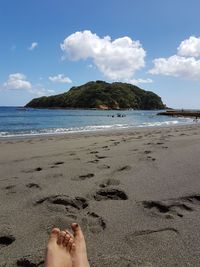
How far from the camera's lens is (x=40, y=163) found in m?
5.23

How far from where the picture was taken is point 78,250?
2.15 meters

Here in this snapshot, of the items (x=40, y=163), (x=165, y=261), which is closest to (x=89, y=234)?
(x=165, y=261)

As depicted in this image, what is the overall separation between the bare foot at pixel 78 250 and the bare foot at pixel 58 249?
0.16 ft

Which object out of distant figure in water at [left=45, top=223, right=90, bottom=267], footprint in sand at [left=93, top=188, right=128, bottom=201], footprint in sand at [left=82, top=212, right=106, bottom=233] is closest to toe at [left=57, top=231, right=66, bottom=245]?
distant figure in water at [left=45, top=223, right=90, bottom=267]

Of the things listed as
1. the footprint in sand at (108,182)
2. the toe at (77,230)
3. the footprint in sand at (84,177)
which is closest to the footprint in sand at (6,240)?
the toe at (77,230)

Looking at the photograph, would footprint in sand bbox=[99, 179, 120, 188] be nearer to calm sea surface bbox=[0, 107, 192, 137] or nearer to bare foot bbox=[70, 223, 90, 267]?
bare foot bbox=[70, 223, 90, 267]

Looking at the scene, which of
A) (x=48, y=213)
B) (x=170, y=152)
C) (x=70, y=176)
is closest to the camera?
(x=48, y=213)

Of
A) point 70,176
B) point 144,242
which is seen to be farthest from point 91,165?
point 144,242

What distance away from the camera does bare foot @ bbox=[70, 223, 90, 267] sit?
6.68 ft

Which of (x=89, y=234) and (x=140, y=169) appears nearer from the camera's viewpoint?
(x=89, y=234)

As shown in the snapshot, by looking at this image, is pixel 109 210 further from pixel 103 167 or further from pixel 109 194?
pixel 103 167

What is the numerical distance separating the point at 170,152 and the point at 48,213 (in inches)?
148

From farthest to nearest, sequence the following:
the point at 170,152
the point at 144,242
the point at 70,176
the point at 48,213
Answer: the point at 170,152
the point at 70,176
the point at 48,213
the point at 144,242

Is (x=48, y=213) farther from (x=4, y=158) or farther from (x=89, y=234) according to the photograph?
(x=4, y=158)
